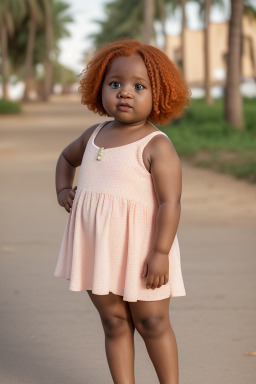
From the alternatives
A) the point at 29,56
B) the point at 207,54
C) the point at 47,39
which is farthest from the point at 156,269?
the point at 47,39

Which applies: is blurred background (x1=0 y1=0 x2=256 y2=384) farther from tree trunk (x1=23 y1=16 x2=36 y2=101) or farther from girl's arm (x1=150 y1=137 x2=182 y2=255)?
tree trunk (x1=23 y1=16 x2=36 y2=101)

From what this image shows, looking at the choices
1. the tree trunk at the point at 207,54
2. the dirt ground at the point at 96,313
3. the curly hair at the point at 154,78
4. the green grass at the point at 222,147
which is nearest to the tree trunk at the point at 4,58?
the tree trunk at the point at 207,54

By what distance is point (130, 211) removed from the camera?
9.08 ft

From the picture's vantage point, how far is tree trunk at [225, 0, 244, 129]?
1809 cm

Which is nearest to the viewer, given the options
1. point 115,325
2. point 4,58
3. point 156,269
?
point 156,269

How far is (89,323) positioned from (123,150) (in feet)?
5.50

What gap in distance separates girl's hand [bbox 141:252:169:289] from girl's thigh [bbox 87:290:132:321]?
183mm

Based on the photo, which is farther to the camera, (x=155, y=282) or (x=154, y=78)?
(x=154, y=78)

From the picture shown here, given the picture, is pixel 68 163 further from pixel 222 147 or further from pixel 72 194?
pixel 222 147

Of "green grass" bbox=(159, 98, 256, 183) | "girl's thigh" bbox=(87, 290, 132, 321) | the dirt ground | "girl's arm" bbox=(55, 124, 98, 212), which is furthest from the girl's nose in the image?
"green grass" bbox=(159, 98, 256, 183)

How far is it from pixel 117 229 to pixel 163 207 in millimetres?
182

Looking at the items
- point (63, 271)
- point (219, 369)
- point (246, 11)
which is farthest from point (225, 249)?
point (246, 11)

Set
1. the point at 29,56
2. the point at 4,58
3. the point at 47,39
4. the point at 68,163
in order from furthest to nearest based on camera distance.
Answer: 1. the point at 47,39
2. the point at 29,56
3. the point at 4,58
4. the point at 68,163

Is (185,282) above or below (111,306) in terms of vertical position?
below
